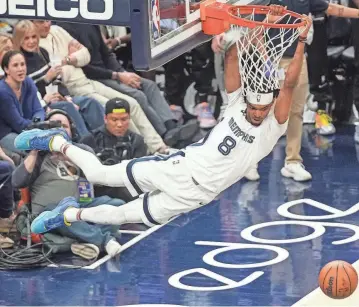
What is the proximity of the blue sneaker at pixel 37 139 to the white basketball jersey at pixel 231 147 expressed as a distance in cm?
118

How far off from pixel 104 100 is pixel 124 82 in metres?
0.66

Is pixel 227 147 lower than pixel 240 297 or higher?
higher

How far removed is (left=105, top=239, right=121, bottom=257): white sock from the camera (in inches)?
399

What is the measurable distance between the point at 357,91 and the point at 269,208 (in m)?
3.12

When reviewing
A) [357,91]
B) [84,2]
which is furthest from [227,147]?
[357,91]

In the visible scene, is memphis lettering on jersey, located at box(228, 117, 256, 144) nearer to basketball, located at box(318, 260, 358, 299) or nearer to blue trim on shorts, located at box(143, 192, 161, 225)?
blue trim on shorts, located at box(143, 192, 161, 225)

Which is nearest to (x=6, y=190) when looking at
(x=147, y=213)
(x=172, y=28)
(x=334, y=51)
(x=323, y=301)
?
(x=147, y=213)

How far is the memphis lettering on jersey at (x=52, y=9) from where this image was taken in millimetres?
7652

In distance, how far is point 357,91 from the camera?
1404cm

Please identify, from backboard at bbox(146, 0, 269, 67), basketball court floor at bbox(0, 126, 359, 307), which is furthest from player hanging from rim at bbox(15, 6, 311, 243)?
basketball court floor at bbox(0, 126, 359, 307)

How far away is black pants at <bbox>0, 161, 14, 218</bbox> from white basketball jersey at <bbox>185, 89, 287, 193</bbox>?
216 centimetres

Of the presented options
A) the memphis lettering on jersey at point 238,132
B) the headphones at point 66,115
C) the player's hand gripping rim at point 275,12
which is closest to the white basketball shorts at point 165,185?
the memphis lettering on jersey at point 238,132

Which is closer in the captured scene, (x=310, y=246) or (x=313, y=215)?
(x=310, y=246)

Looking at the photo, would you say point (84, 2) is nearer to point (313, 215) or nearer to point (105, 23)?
point (105, 23)
